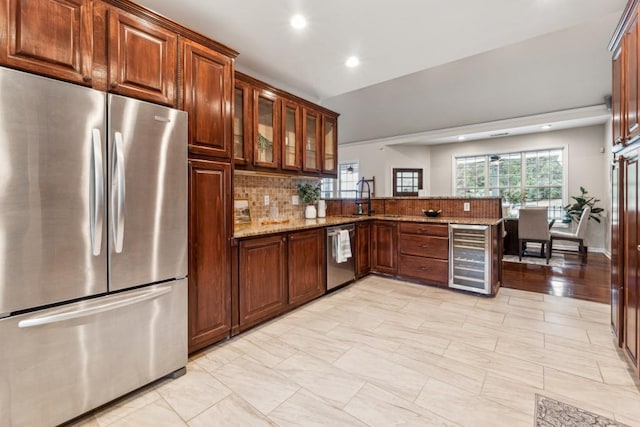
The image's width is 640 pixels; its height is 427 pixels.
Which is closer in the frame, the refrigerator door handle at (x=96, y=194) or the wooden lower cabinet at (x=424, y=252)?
the refrigerator door handle at (x=96, y=194)

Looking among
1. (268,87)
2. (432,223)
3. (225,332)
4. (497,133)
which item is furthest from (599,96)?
(225,332)

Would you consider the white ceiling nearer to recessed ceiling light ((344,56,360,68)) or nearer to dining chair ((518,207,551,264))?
recessed ceiling light ((344,56,360,68))

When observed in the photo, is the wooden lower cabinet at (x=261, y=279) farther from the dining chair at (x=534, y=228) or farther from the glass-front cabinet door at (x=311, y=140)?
the dining chair at (x=534, y=228)

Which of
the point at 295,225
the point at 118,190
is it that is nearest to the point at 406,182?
the point at 295,225

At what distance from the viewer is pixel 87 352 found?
1584 mm

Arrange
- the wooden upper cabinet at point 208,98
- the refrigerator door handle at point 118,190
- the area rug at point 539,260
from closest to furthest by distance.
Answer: the refrigerator door handle at point 118,190
the wooden upper cabinet at point 208,98
the area rug at point 539,260

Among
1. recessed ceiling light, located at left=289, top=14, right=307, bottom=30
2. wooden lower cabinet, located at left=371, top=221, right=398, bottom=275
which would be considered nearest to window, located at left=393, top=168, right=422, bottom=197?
wooden lower cabinet, located at left=371, top=221, right=398, bottom=275

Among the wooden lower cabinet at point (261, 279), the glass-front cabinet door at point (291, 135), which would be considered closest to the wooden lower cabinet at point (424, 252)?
the glass-front cabinet door at point (291, 135)

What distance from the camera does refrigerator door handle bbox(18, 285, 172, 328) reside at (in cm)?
142

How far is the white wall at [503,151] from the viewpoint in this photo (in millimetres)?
6402

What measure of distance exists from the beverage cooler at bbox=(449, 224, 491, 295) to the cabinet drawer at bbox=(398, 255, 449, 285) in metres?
0.09

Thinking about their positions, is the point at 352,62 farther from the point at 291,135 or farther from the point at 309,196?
the point at 309,196

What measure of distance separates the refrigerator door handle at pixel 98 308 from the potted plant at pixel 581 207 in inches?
315

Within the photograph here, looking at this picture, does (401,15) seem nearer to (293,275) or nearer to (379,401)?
(293,275)
